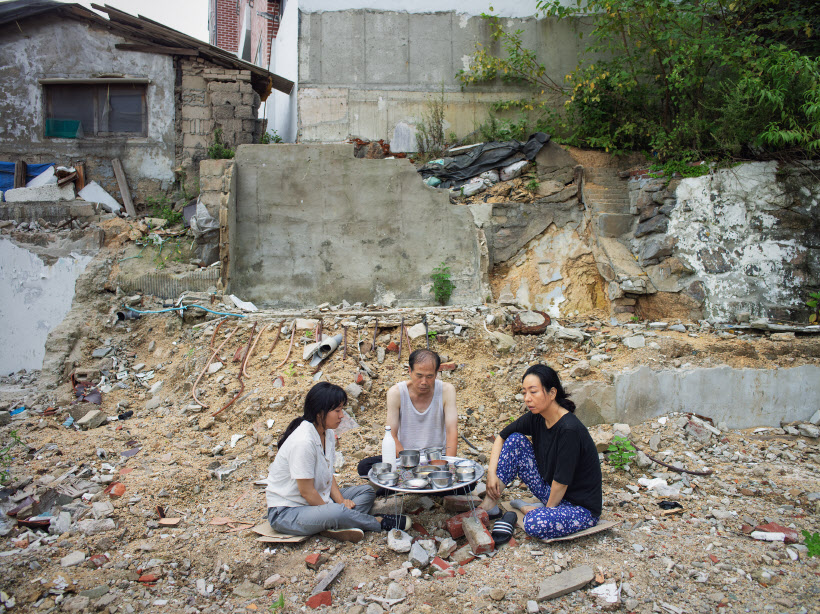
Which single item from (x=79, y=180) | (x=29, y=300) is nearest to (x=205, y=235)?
(x=29, y=300)

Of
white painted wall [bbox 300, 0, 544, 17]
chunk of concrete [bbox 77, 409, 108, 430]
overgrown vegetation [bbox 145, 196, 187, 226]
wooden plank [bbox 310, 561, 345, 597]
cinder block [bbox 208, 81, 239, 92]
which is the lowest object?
chunk of concrete [bbox 77, 409, 108, 430]

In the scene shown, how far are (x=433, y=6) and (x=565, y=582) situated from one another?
10.8 meters

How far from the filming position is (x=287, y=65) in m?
11.6

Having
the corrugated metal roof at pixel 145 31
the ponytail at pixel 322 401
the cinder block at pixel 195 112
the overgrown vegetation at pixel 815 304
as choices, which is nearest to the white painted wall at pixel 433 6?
the corrugated metal roof at pixel 145 31

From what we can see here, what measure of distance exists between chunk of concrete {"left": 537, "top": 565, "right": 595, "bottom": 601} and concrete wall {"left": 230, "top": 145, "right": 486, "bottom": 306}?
19.2 feet

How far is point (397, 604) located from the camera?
118 inches

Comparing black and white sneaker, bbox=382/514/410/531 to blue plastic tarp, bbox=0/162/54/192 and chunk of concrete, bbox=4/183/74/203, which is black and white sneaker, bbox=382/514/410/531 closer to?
chunk of concrete, bbox=4/183/74/203

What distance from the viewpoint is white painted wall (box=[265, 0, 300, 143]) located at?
35.5 feet

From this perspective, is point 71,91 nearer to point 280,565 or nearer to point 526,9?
point 526,9

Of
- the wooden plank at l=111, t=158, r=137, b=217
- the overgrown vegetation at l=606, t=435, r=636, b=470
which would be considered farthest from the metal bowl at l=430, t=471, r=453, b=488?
the wooden plank at l=111, t=158, r=137, b=217

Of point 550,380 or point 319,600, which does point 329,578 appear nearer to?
point 319,600

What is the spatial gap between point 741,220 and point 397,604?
7.42 meters

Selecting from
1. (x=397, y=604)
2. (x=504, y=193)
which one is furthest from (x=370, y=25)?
(x=397, y=604)

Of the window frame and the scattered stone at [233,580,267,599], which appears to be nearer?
the scattered stone at [233,580,267,599]
